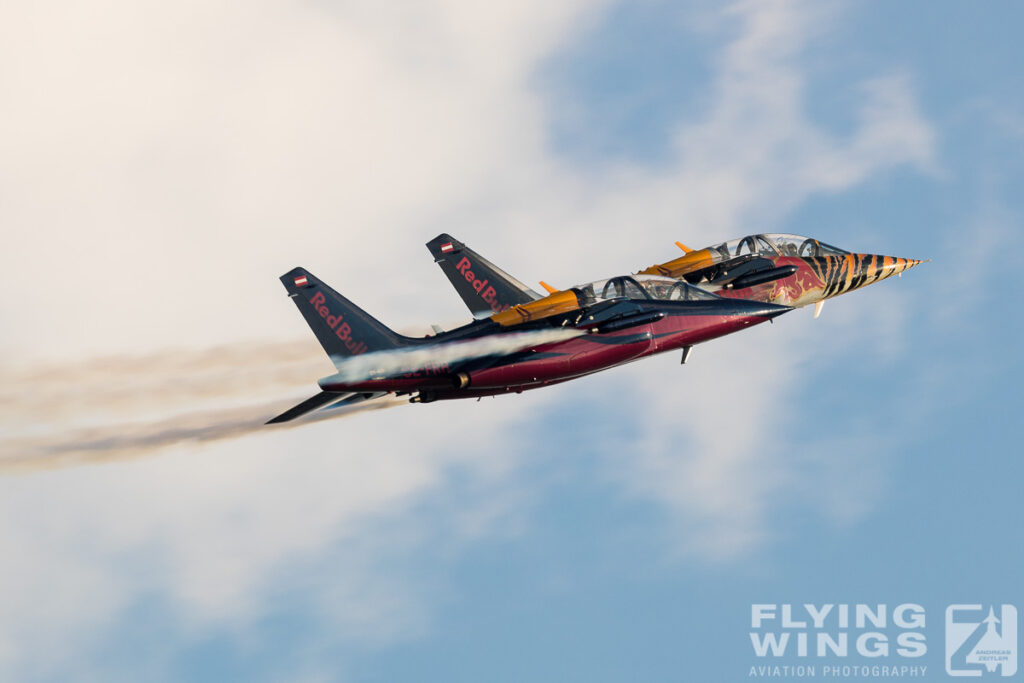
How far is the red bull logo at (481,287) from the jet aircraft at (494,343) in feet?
34.5

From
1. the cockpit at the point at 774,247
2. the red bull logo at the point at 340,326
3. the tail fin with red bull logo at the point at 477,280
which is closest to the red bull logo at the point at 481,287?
the tail fin with red bull logo at the point at 477,280

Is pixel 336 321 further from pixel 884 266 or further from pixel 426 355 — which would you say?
pixel 884 266

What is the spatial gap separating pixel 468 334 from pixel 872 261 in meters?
19.4

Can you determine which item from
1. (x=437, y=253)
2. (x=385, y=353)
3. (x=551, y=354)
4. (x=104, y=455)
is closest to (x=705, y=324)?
(x=551, y=354)

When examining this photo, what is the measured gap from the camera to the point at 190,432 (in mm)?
49875

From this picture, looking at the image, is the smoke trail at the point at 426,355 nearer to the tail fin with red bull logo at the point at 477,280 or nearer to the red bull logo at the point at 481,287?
the tail fin with red bull logo at the point at 477,280

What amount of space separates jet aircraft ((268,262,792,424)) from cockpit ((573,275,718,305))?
44 millimetres

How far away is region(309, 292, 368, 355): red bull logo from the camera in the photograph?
1906 inches

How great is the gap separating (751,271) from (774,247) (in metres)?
2.33

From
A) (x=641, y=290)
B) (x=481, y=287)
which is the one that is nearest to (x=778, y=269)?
(x=641, y=290)

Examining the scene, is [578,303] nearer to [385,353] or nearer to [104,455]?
[385,353]

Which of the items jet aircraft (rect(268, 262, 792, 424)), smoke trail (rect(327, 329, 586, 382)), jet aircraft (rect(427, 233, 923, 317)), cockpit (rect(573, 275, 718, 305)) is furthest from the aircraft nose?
smoke trail (rect(327, 329, 586, 382))

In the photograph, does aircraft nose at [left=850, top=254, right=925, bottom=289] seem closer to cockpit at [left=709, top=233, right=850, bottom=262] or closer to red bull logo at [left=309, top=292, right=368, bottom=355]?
cockpit at [left=709, top=233, right=850, bottom=262]

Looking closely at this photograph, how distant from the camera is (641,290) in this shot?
51125mm
